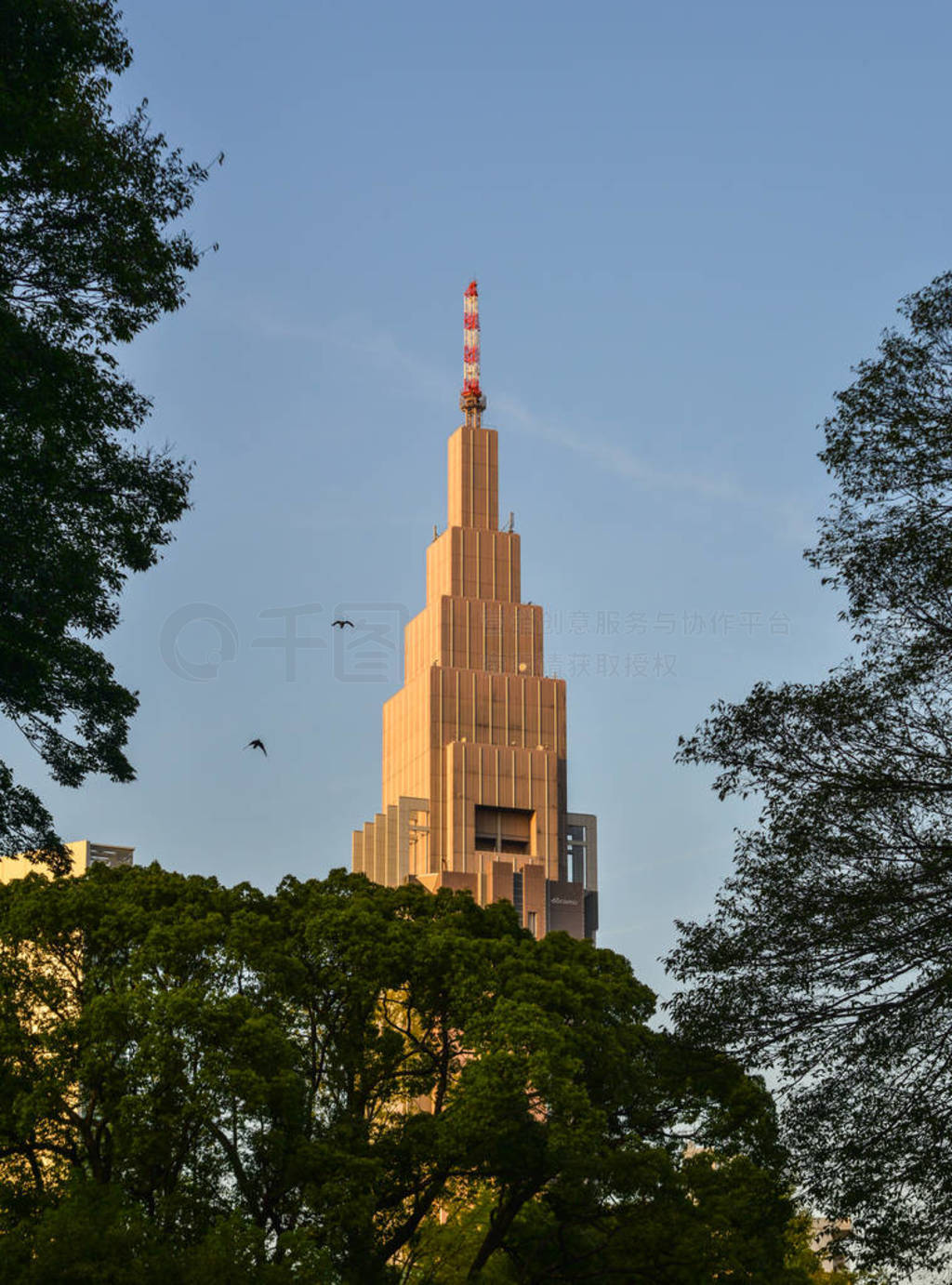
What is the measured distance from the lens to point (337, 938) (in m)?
28.2

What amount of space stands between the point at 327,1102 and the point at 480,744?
84.5 metres

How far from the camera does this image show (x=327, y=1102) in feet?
90.4

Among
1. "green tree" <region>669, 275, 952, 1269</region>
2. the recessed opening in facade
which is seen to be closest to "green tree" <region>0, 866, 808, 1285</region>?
"green tree" <region>669, 275, 952, 1269</region>

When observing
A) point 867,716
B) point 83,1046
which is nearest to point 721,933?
point 867,716

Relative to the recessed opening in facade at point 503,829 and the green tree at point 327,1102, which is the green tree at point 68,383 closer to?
the green tree at point 327,1102

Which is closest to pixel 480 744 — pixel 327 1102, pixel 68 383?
pixel 327 1102

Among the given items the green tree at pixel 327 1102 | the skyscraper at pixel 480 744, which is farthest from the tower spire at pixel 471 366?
the green tree at pixel 327 1102

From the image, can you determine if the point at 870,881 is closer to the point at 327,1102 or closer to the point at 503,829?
the point at 327,1102

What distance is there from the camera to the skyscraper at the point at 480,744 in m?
109

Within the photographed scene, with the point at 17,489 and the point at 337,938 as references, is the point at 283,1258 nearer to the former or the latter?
the point at 337,938

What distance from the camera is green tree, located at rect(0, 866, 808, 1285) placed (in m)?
25.1

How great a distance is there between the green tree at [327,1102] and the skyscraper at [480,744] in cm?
7569

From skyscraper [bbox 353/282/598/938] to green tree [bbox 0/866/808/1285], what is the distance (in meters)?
75.7

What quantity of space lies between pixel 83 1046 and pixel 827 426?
15.6 m
